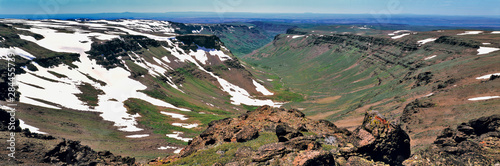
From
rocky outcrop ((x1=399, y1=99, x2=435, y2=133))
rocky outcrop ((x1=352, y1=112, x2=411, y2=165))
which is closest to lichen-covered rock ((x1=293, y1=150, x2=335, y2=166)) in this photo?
rocky outcrop ((x1=352, y1=112, x2=411, y2=165))

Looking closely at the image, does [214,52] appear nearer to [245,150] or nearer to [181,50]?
[181,50]

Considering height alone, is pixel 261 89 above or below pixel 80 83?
below

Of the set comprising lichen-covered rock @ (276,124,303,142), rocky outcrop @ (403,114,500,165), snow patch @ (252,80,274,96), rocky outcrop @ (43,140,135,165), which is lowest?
snow patch @ (252,80,274,96)

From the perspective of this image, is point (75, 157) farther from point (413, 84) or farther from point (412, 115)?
point (413, 84)

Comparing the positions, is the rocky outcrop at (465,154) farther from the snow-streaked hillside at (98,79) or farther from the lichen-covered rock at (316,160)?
the snow-streaked hillside at (98,79)

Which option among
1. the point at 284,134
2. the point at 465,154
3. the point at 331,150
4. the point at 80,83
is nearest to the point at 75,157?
the point at 284,134

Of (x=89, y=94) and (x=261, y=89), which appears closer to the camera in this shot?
(x=89, y=94)

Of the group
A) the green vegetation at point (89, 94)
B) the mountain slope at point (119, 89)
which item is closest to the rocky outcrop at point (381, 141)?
the mountain slope at point (119, 89)

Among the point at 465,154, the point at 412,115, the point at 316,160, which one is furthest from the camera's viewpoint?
the point at 412,115

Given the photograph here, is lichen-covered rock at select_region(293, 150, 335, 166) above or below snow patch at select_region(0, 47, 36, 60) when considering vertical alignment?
below

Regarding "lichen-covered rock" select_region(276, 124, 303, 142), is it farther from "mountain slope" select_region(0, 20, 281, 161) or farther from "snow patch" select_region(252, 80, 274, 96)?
"snow patch" select_region(252, 80, 274, 96)

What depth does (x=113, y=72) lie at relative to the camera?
357ft

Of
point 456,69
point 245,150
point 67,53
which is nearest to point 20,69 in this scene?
point 67,53

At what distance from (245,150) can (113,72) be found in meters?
104
